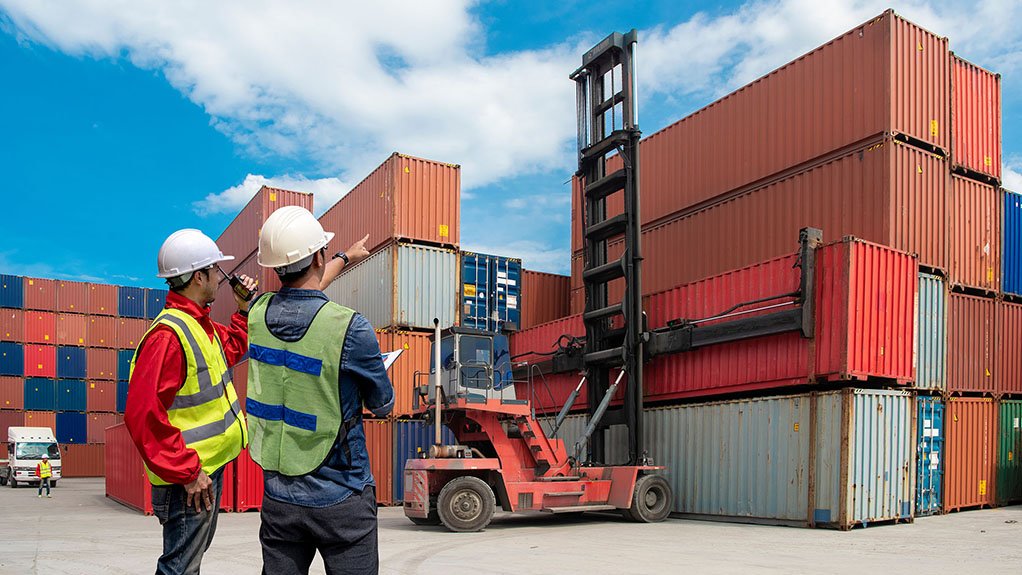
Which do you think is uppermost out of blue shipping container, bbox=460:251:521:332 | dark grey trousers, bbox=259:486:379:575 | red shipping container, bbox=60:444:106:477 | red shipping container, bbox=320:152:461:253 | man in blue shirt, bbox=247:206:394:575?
red shipping container, bbox=320:152:461:253

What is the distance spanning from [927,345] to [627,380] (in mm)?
5113

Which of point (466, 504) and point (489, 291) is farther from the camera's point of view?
point (489, 291)

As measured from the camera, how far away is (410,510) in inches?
526

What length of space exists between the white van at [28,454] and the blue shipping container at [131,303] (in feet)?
40.6

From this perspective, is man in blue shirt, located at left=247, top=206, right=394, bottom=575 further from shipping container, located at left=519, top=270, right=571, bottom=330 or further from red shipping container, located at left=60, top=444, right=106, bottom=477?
red shipping container, located at left=60, top=444, right=106, bottom=477

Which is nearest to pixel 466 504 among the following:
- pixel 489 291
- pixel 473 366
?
pixel 473 366

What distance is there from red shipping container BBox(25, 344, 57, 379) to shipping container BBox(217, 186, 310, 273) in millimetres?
16298

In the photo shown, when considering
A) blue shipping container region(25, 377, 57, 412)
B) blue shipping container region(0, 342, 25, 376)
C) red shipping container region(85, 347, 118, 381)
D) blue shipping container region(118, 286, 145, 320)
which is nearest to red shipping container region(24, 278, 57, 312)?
blue shipping container region(0, 342, 25, 376)

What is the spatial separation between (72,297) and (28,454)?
44.0 feet

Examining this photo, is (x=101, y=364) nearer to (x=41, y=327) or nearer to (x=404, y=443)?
(x=41, y=327)

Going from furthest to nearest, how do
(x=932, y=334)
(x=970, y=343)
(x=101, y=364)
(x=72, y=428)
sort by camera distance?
(x=101, y=364) → (x=72, y=428) → (x=970, y=343) → (x=932, y=334)

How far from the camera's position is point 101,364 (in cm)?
4306

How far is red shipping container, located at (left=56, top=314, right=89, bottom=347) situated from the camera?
4241 centimetres

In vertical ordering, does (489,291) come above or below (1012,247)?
below
